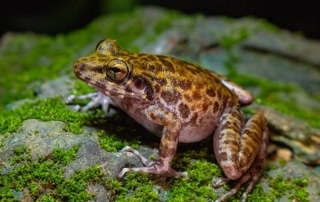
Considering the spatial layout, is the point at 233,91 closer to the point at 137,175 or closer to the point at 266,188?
the point at 266,188

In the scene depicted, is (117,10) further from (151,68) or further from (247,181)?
(247,181)

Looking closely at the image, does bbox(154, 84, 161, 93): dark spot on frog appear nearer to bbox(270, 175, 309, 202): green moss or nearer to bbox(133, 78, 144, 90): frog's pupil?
bbox(133, 78, 144, 90): frog's pupil

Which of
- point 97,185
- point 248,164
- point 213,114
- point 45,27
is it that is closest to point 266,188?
point 248,164

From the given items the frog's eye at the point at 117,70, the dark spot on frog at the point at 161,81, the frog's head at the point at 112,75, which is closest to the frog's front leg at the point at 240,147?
the dark spot on frog at the point at 161,81

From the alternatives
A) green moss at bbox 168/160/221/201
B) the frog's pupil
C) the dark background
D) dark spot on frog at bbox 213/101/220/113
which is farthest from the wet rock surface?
the dark background

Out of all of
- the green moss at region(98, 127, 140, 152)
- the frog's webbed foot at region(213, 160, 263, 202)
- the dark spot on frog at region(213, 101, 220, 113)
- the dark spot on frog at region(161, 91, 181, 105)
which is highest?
the dark spot on frog at region(161, 91, 181, 105)

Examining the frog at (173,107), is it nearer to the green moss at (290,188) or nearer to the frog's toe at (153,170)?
the frog's toe at (153,170)
